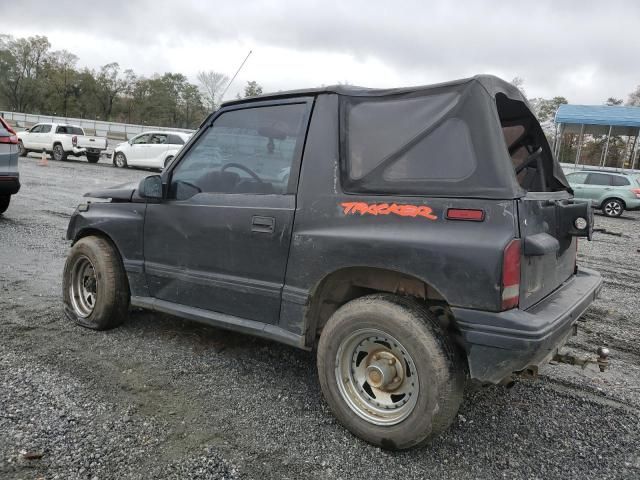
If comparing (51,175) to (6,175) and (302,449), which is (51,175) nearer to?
(6,175)

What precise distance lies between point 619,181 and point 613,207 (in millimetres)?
913

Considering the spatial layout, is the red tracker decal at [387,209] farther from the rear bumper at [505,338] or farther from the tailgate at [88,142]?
the tailgate at [88,142]

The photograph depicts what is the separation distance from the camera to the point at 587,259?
8305 millimetres

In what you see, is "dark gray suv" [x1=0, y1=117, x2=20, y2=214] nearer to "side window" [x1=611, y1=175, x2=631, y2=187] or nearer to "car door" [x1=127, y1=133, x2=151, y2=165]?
"car door" [x1=127, y1=133, x2=151, y2=165]

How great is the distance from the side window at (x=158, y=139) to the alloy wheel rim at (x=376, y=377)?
1899cm

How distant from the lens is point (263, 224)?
2.97 meters

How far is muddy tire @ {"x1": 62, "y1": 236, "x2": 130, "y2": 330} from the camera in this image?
381 centimetres

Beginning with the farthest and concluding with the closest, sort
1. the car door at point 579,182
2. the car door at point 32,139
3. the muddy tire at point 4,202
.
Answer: the car door at point 32,139, the car door at point 579,182, the muddy tire at point 4,202

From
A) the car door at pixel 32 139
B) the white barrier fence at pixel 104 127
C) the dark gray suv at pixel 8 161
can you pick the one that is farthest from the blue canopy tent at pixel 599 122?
the white barrier fence at pixel 104 127

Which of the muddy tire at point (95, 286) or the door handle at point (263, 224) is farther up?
the door handle at point (263, 224)

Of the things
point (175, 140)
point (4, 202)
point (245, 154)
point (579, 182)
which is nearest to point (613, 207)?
point (579, 182)

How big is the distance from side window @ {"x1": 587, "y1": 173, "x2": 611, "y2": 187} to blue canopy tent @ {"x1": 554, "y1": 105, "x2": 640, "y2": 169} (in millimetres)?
7284

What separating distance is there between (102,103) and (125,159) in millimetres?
53866

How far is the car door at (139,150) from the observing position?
66.3 ft
